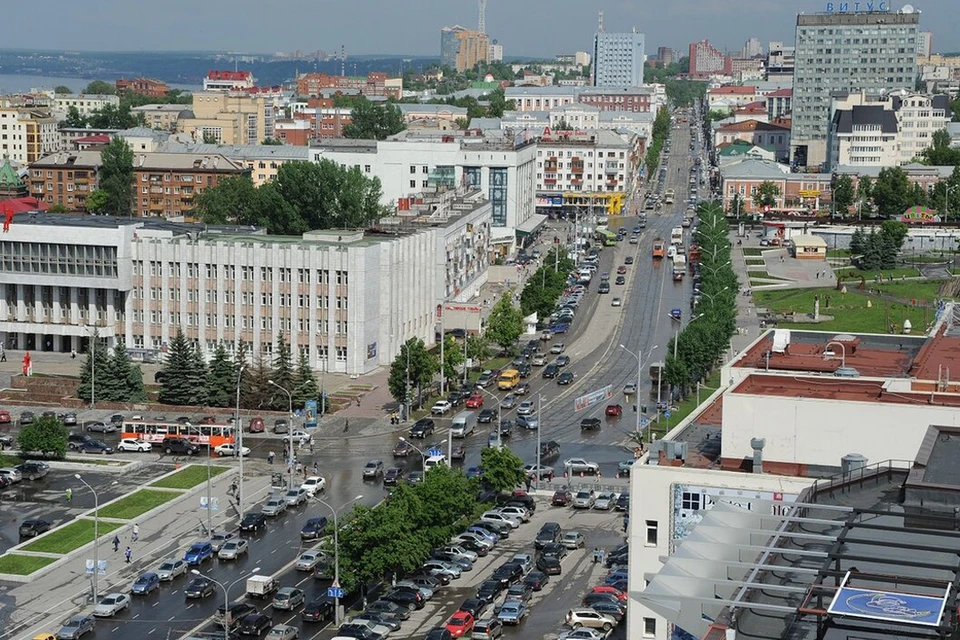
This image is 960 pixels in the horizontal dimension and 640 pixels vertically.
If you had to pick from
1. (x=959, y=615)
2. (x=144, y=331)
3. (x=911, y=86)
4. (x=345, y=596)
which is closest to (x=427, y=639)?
(x=345, y=596)

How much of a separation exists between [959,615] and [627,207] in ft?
359

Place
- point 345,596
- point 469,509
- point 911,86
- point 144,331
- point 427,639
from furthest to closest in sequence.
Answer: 1. point 911,86
2. point 144,331
3. point 469,509
4. point 345,596
5. point 427,639

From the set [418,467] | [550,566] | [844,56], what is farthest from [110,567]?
[844,56]

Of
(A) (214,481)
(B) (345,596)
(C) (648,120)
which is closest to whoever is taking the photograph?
(B) (345,596)

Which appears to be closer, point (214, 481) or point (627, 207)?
point (214, 481)

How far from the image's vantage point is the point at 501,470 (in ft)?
143

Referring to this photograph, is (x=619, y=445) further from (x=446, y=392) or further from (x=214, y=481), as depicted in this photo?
(x=214, y=481)

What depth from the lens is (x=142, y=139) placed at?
12331 cm

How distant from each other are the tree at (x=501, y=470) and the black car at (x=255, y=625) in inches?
437

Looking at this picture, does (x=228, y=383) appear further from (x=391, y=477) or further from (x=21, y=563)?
(x=21, y=563)

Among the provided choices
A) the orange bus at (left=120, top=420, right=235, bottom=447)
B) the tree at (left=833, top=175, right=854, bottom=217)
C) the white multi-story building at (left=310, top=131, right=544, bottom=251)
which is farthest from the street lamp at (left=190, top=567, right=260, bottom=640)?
the tree at (left=833, top=175, right=854, bottom=217)

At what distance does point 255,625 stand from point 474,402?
24425mm

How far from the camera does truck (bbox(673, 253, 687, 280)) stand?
88750mm

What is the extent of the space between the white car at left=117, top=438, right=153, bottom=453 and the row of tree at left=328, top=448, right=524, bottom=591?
45.9ft
